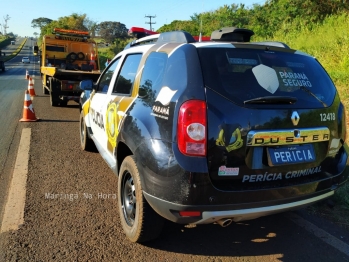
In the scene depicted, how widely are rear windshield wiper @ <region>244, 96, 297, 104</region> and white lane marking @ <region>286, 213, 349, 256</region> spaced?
1.49 meters

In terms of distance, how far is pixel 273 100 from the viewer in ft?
8.23

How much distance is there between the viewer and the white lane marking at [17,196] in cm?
332

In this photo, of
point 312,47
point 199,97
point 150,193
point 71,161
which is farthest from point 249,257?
point 312,47

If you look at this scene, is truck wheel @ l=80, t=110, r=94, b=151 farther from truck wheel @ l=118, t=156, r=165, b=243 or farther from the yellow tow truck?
the yellow tow truck

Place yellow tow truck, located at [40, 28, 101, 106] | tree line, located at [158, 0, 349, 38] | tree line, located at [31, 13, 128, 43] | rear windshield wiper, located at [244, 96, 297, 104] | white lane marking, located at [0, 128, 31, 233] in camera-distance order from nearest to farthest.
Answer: rear windshield wiper, located at [244, 96, 297, 104] < white lane marking, located at [0, 128, 31, 233] < tree line, located at [158, 0, 349, 38] < yellow tow truck, located at [40, 28, 101, 106] < tree line, located at [31, 13, 128, 43]

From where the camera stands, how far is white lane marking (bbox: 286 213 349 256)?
305cm

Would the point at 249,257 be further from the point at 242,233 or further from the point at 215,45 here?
the point at 215,45

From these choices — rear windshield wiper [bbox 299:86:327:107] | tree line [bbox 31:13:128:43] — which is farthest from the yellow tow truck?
tree line [bbox 31:13:128:43]

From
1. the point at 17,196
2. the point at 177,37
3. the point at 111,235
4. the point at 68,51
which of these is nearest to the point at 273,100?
the point at 177,37

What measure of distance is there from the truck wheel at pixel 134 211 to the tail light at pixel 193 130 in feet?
1.99

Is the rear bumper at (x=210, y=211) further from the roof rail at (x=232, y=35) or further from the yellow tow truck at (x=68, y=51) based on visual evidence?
the yellow tow truck at (x=68, y=51)

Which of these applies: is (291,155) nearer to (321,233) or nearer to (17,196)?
(321,233)

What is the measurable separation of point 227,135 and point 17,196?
9.28 feet

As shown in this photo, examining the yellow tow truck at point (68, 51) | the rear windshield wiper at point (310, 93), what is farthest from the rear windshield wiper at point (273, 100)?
the yellow tow truck at point (68, 51)
